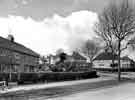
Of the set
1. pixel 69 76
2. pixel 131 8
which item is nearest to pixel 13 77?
pixel 69 76

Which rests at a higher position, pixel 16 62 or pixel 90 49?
pixel 90 49

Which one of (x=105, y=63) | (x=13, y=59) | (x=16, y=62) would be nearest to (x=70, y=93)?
(x=13, y=59)

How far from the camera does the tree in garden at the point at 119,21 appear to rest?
30078 millimetres

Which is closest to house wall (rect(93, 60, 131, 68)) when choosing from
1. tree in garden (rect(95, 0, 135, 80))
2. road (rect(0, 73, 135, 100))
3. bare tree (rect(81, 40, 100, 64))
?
bare tree (rect(81, 40, 100, 64))

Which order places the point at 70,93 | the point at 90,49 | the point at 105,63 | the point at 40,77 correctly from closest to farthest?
the point at 70,93, the point at 40,77, the point at 90,49, the point at 105,63

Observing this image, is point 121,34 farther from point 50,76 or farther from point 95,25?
point 50,76

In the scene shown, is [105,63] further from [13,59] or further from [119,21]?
[13,59]

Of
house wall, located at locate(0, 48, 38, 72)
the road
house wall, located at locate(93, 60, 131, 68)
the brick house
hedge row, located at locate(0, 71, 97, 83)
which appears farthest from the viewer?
house wall, located at locate(93, 60, 131, 68)

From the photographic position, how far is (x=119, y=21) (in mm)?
30938

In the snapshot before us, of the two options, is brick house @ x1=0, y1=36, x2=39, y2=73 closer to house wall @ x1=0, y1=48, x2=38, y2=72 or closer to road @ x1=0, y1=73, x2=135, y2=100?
house wall @ x1=0, y1=48, x2=38, y2=72

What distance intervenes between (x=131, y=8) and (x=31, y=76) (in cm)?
2170

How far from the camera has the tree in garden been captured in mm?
30078

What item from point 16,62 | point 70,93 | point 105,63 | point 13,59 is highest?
point 13,59

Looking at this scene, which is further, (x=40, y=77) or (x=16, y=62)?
(x=16, y=62)
